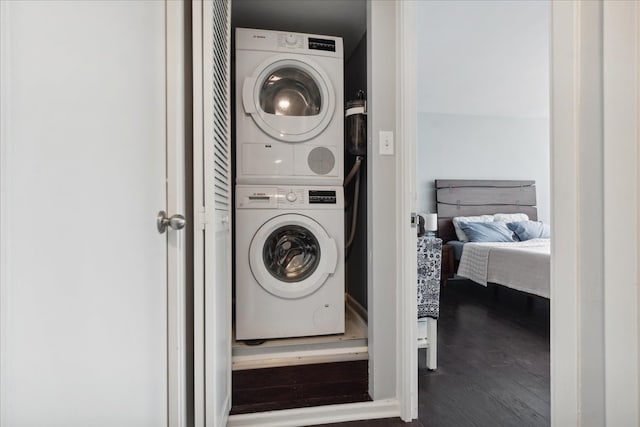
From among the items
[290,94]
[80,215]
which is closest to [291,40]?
[290,94]

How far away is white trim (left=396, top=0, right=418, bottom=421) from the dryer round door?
1.77 ft

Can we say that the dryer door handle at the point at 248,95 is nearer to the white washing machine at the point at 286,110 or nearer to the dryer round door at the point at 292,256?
the white washing machine at the point at 286,110

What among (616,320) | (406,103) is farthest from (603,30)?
(406,103)

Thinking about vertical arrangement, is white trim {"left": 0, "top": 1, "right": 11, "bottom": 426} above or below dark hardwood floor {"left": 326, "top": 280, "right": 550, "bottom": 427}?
above

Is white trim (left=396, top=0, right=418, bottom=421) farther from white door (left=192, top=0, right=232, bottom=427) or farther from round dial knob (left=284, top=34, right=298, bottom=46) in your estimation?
white door (left=192, top=0, right=232, bottom=427)

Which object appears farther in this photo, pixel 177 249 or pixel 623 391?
pixel 177 249

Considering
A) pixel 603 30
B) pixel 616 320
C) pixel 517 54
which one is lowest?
pixel 616 320

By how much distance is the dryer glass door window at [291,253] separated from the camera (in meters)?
1.86

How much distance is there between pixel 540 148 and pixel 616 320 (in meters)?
5.13

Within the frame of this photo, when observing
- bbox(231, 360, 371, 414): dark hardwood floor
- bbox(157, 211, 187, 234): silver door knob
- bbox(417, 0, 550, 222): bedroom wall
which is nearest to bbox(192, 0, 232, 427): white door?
bbox(157, 211, 187, 234): silver door knob

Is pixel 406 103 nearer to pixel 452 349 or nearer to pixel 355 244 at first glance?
pixel 355 244

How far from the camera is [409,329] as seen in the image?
1351mm

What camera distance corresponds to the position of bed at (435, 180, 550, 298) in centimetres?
284

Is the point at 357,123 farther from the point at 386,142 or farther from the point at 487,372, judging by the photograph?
the point at 487,372
